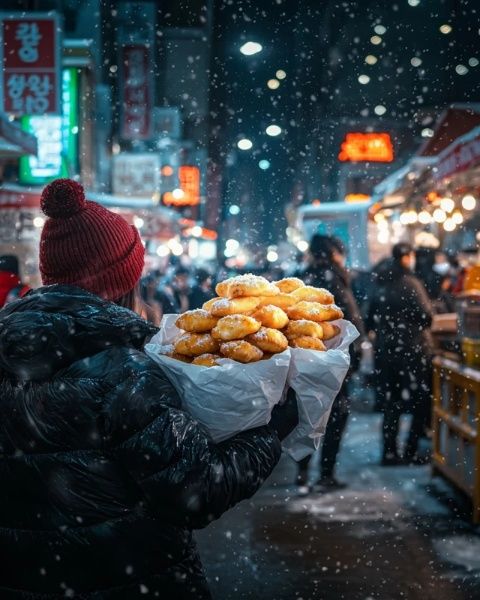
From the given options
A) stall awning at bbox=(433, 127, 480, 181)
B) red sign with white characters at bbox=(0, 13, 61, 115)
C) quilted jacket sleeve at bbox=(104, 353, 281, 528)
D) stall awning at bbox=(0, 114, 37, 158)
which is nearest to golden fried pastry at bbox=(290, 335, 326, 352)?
quilted jacket sleeve at bbox=(104, 353, 281, 528)

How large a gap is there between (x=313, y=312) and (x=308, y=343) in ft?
0.99

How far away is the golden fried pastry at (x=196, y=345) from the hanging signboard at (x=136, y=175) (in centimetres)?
2338

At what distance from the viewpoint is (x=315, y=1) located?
6519 centimetres

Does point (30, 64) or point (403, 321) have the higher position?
point (30, 64)

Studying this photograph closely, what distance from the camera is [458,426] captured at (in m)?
6.55

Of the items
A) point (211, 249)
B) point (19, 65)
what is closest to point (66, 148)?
point (19, 65)

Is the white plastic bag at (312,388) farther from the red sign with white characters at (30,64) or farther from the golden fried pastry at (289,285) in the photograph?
the red sign with white characters at (30,64)

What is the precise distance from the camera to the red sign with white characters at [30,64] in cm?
1432

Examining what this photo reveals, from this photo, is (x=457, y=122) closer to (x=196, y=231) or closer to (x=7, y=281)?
(x=7, y=281)

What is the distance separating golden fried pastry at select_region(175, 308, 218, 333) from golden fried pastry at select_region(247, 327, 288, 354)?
10.8 inches

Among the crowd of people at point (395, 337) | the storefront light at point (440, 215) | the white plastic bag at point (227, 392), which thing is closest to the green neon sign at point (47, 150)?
the storefront light at point (440, 215)

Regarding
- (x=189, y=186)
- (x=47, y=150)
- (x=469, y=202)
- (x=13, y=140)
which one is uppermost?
(x=189, y=186)

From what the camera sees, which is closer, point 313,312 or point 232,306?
point 232,306

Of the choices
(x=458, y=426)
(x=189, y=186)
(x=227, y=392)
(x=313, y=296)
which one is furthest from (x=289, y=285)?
(x=189, y=186)
